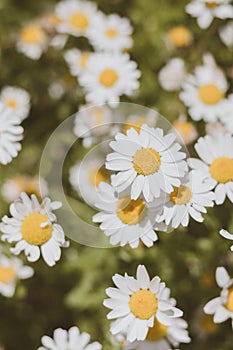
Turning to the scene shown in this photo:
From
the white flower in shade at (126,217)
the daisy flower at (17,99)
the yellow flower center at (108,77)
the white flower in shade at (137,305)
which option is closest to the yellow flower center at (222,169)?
the white flower in shade at (126,217)

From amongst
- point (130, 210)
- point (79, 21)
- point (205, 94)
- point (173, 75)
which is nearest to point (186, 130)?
point (205, 94)

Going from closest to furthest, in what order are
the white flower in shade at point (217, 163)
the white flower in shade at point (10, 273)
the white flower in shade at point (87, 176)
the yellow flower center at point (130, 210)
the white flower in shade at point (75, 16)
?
1. the yellow flower center at point (130, 210)
2. the white flower in shade at point (217, 163)
3. the white flower in shade at point (10, 273)
4. the white flower in shade at point (87, 176)
5. the white flower in shade at point (75, 16)

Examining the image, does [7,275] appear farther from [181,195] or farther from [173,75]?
[173,75]

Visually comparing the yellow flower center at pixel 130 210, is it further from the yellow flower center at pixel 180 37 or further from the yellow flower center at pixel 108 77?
the yellow flower center at pixel 180 37

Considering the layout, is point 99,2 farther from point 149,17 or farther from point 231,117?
point 231,117

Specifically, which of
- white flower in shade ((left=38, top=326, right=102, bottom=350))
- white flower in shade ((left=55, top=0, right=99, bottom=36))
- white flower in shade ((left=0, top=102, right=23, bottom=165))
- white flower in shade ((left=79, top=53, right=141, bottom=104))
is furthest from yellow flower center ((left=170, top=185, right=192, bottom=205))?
white flower in shade ((left=55, top=0, right=99, bottom=36))

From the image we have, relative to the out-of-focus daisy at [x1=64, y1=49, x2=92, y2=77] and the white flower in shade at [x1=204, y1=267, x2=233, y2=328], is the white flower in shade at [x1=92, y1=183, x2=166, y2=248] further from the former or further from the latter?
the out-of-focus daisy at [x1=64, y1=49, x2=92, y2=77]
